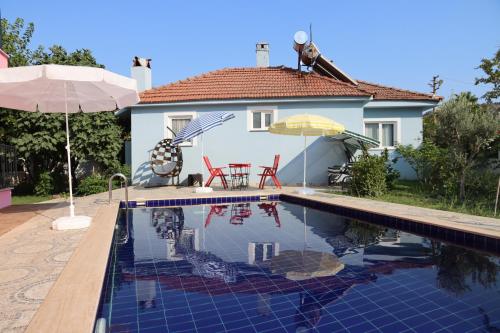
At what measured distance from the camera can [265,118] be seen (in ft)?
47.4

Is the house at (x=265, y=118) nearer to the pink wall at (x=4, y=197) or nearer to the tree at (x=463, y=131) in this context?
the tree at (x=463, y=131)

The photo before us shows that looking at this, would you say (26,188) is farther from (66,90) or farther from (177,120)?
(66,90)

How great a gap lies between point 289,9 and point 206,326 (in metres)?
15.6

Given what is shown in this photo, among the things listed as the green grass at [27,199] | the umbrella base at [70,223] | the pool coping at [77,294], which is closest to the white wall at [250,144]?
the green grass at [27,199]

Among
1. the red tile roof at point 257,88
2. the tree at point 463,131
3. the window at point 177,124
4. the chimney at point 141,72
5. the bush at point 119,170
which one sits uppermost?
the chimney at point 141,72

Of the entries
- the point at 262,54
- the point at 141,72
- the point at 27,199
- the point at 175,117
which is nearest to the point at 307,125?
the point at 175,117

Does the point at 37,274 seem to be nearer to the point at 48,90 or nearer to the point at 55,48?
the point at 48,90

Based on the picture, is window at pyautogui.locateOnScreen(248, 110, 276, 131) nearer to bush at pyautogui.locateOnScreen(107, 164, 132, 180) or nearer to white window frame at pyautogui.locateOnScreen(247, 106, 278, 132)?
white window frame at pyautogui.locateOnScreen(247, 106, 278, 132)

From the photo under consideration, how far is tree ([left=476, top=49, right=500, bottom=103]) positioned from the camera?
20.8m

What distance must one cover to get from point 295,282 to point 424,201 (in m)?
6.70

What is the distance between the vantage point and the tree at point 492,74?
68.1 feet

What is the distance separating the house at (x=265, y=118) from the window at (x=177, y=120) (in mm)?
41

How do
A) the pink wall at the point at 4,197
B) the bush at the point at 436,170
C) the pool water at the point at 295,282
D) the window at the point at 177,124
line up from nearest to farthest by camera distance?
the pool water at the point at 295,282 < the pink wall at the point at 4,197 < the bush at the point at 436,170 < the window at the point at 177,124

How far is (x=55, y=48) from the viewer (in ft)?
47.9
